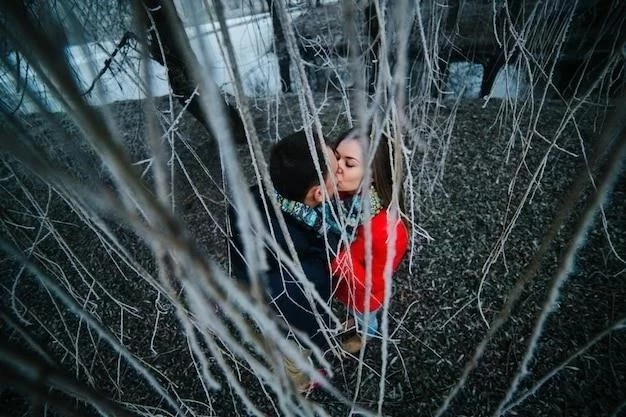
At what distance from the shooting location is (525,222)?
1.68 m

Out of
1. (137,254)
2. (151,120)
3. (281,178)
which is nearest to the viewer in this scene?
(151,120)

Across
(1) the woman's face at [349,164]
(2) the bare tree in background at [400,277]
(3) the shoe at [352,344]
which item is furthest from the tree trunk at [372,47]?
(3) the shoe at [352,344]

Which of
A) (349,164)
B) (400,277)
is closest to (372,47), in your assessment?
(349,164)

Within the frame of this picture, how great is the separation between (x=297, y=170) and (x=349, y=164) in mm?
150

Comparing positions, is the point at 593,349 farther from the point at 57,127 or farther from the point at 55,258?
the point at 55,258

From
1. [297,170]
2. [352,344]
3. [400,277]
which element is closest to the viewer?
[297,170]

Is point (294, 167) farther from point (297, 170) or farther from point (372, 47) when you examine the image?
point (372, 47)

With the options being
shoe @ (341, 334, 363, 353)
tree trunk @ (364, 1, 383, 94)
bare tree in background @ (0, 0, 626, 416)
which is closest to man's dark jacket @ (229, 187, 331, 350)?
bare tree in background @ (0, 0, 626, 416)

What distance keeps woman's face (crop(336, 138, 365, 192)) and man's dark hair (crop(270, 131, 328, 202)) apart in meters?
0.06

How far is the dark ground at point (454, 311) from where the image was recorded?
116 cm

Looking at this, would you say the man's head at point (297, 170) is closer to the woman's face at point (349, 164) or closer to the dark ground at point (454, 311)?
the woman's face at point (349, 164)

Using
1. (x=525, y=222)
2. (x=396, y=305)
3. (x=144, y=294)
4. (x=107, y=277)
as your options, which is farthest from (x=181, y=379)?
(x=525, y=222)

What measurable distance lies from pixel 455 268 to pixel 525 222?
0.44 m

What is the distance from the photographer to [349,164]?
38.7 inches
